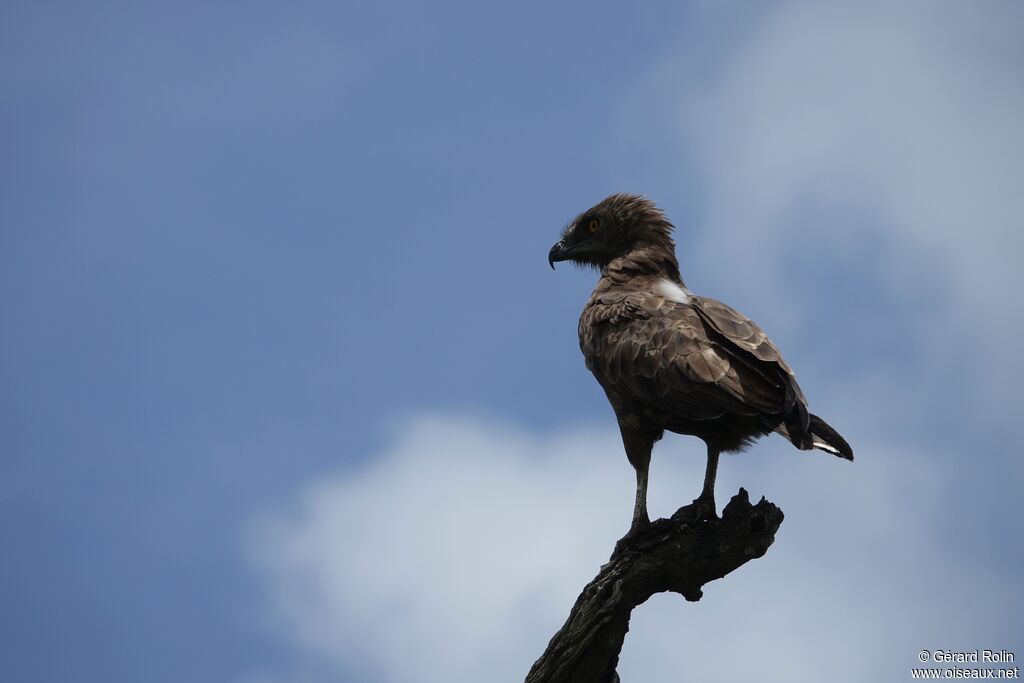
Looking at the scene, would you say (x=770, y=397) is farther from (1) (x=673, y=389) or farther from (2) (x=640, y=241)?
(2) (x=640, y=241)

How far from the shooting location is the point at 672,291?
8.67 meters

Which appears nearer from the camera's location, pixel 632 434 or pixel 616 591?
pixel 616 591

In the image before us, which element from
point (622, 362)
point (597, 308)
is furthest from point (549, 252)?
point (622, 362)

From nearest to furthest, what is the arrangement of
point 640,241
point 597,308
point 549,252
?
point 597,308 → point 640,241 → point 549,252

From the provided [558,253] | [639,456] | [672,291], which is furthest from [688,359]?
[558,253]

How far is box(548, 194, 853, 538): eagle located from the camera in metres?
7.09

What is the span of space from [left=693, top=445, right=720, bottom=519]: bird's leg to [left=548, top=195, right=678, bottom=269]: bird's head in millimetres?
2205

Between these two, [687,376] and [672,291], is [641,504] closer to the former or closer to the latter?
[687,376]

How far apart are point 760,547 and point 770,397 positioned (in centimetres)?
104

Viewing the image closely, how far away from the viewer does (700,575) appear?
288 inches

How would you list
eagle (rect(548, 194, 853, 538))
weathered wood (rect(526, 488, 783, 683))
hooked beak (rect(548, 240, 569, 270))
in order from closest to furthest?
eagle (rect(548, 194, 853, 538)) → weathered wood (rect(526, 488, 783, 683)) → hooked beak (rect(548, 240, 569, 270))

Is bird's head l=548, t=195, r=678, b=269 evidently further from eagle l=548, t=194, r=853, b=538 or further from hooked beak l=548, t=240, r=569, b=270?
eagle l=548, t=194, r=853, b=538

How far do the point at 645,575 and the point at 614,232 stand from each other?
11.8 feet

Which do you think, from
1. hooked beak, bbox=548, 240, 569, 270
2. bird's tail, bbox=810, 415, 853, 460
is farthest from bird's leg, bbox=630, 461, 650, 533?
hooked beak, bbox=548, 240, 569, 270
